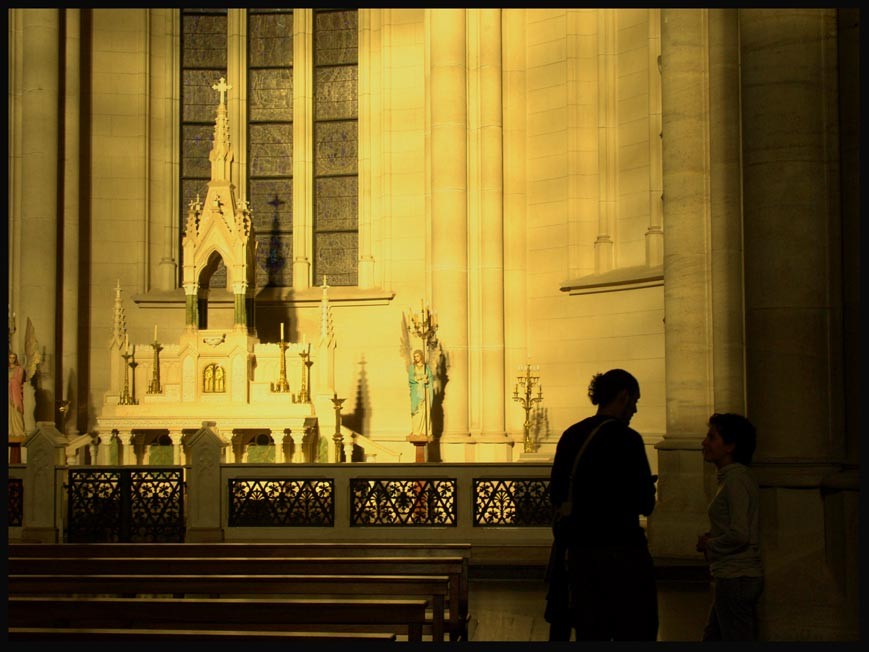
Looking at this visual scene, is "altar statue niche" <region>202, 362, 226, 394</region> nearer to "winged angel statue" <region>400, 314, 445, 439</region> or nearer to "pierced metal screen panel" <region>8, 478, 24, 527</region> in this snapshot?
"winged angel statue" <region>400, 314, 445, 439</region>

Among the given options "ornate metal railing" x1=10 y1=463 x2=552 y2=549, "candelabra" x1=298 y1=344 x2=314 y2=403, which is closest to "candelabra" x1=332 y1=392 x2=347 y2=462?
"candelabra" x1=298 y1=344 x2=314 y2=403

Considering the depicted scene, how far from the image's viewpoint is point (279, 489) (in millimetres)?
15555

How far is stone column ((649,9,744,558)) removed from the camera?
1311cm

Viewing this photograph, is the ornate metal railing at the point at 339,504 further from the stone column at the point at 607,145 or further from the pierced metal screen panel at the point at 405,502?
the stone column at the point at 607,145

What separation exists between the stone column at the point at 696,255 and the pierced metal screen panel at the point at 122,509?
6.09m

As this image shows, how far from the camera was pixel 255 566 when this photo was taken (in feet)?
29.7

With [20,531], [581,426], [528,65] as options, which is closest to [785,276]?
[581,426]

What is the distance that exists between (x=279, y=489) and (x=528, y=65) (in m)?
10.4

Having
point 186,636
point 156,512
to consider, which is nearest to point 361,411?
point 156,512

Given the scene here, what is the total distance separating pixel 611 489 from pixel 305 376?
1553 cm

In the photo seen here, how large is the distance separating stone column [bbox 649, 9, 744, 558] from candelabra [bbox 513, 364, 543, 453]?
6.94 metres

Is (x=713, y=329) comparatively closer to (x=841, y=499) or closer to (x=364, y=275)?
(x=841, y=499)

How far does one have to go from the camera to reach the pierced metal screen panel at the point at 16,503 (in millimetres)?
16062

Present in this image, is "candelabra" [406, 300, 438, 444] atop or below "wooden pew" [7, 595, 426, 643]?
atop
